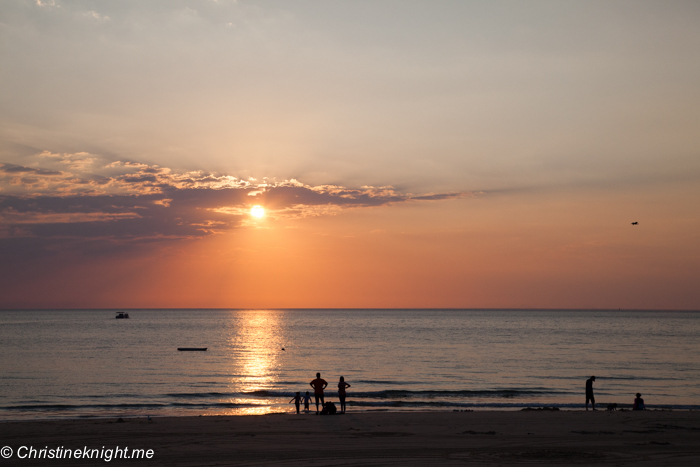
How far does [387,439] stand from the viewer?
57.8ft

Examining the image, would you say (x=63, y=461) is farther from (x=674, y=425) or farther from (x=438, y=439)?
(x=674, y=425)

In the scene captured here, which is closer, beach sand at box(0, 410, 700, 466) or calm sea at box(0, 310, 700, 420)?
beach sand at box(0, 410, 700, 466)

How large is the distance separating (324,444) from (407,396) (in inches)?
739

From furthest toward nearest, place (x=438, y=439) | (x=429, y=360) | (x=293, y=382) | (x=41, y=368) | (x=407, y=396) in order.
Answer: (x=429, y=360)
(x=41, y=368)
(x=293, y=382)
(x=407, y=396)
(x=438, y=439)

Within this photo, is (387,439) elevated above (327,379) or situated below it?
above

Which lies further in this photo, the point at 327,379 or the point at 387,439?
the point at 327,379

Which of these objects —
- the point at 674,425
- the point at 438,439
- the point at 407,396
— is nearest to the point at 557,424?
the point at 674,425

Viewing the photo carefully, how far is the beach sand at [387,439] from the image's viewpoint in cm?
1505

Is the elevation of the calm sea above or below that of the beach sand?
below

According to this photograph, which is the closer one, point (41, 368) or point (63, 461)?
point (63, 461)

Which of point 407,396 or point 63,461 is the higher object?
point 63,461

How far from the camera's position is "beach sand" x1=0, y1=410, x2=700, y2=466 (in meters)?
15.0

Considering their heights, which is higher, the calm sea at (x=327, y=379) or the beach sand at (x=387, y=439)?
the beach sand at (x=387, y=439)

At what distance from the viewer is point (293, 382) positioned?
40.9 meters
